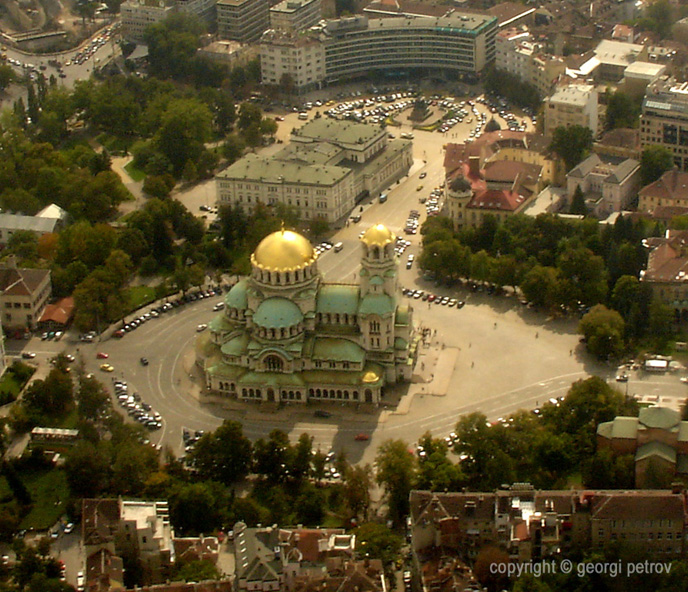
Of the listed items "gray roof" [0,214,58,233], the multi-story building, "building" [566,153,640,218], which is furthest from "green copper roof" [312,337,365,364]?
the multi-story building

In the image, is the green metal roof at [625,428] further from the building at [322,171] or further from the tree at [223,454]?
the building at [322,171]

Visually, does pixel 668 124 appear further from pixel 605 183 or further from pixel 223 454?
pixel 223 454

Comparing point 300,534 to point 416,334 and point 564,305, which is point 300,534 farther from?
point 564,305

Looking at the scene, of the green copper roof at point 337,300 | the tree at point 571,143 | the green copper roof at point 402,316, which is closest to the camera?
the green copper roof at point 337,300

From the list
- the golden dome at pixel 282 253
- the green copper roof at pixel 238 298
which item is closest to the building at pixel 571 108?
the golden dome at pixel 282 253

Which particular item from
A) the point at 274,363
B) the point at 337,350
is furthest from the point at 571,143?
the point at 274,363

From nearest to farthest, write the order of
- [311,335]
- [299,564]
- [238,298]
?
[299,564]
[311,335]
[238,298]
